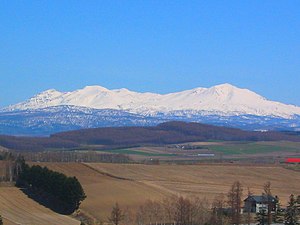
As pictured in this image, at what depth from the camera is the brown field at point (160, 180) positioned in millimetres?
58656

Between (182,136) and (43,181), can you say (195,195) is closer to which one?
(43,181)

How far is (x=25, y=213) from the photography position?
174ft

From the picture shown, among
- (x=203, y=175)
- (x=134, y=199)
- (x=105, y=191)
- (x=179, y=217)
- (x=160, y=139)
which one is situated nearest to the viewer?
(x=179, y=217)

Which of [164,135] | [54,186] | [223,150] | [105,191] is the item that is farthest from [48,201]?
[164,135]

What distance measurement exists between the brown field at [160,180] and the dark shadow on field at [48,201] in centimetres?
131

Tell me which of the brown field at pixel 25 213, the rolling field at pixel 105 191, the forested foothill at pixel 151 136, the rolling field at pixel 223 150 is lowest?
the brown field at pixel 25 213

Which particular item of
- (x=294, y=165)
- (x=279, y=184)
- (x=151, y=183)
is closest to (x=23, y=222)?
(x=151, y=183)

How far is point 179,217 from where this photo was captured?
4600 cm

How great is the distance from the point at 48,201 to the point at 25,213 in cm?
533

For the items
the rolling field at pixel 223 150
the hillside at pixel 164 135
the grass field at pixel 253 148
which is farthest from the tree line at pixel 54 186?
the hillside at pixel 164 135

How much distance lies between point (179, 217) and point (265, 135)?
123 meters

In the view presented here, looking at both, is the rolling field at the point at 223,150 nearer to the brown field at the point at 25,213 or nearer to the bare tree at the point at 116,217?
the brown field at the point at 25,213

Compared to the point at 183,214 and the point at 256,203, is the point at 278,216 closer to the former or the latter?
the point at 256,203

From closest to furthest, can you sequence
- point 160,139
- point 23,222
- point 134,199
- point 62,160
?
point 23,222 → point 134,199 → point 62,160 → point 160,139
